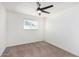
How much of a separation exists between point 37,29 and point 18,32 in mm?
1590

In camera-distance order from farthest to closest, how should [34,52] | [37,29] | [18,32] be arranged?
1. [37,29]
2. [18,32]
3. [34,52]

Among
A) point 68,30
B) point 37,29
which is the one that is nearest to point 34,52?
point 68,30

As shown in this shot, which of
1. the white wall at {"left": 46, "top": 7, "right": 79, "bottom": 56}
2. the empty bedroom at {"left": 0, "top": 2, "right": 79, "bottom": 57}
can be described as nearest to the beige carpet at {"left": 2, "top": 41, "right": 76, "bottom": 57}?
the empty bedroom at {"left": 0, "top": 2, "right": 79, "bottom": 57}

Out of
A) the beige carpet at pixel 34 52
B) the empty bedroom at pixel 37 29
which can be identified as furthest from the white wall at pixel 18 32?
the beige carpet at pixel 34 52

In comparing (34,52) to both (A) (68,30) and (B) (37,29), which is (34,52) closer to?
(A) (68,30)

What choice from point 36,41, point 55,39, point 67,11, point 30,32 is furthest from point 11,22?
point 67,11

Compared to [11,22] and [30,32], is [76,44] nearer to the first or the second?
[30,32]

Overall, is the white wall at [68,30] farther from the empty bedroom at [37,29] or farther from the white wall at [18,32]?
the white wall at [18,32]

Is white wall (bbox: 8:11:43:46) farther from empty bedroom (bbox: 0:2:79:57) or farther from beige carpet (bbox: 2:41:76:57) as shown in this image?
beige carpet (bbox: 2:41:76:57)

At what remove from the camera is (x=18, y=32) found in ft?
14.2

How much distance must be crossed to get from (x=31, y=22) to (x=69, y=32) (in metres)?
2.79

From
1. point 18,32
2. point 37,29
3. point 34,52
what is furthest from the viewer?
point 37,29

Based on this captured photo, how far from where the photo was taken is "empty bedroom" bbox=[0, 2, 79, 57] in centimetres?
281

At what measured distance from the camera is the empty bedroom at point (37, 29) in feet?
9.23
